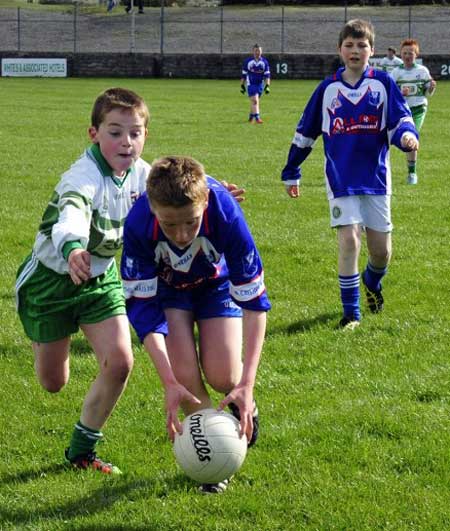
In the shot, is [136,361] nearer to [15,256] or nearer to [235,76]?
[15,256]

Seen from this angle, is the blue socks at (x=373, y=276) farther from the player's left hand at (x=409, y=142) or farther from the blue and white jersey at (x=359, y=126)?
the player's left hand at (x=409, y=142)

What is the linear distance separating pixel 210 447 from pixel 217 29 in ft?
189

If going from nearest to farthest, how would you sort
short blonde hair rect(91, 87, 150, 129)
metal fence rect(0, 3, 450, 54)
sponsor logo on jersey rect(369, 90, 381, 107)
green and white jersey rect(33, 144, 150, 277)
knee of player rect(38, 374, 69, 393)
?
green and white jersey rect(33, 144, 150, 277), short blonde hair rect(91, 87, 150, 129), knee of player rect(38, 374, 69, 393), sponsor logo on jersey rect(369, 90, 381, 107), metal fence rect(0, 3, 450, 54)

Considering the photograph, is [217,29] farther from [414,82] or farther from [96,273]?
[96,273]

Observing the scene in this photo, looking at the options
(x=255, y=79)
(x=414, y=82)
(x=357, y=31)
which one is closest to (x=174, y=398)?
(x=357, y=31)

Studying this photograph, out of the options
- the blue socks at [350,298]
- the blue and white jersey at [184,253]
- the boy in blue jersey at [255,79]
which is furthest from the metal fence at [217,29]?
the blue and white jersey at [184,253]

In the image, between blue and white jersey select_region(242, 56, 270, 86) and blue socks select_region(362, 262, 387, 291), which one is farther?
blue and white jersey select_region(242, 56, 270, 86)

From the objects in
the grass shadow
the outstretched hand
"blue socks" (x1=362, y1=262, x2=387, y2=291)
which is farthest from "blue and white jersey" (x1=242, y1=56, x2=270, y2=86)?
the outstretched hand

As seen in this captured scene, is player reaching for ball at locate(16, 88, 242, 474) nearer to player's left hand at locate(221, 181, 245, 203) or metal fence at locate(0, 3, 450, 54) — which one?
player's left hand at locate(221, 181, 245, 203)

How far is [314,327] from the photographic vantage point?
23.9ft

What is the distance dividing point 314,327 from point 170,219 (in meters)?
3.50

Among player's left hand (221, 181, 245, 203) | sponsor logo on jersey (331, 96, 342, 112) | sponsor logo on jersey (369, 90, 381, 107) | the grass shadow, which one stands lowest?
the grass shadow

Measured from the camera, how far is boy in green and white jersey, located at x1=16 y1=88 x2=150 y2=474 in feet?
15.2

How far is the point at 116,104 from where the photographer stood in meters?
4.63
